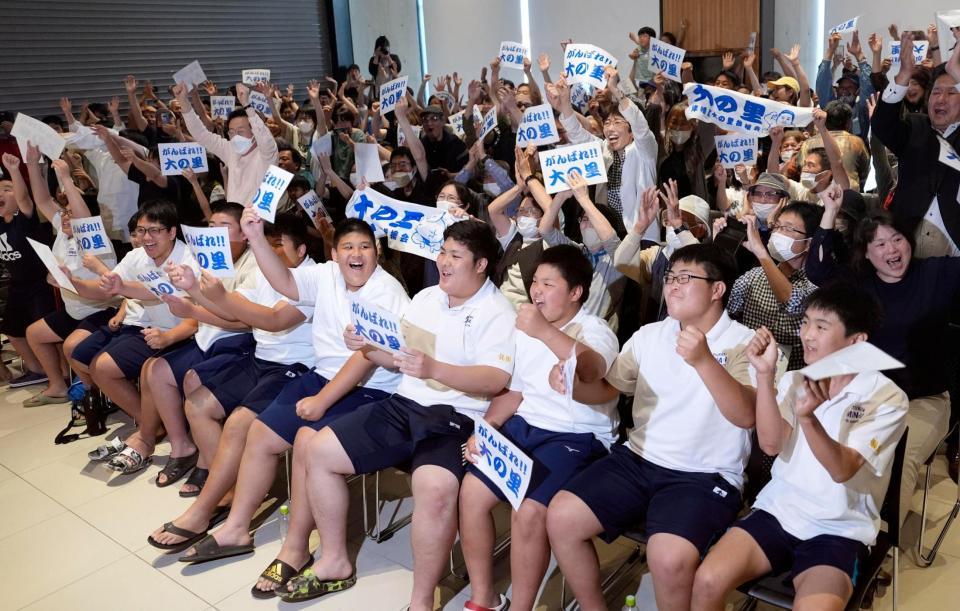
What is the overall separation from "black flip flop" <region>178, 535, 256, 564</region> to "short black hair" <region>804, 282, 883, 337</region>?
2.48 meters

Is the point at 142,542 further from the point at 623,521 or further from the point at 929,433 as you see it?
the point at 929,433

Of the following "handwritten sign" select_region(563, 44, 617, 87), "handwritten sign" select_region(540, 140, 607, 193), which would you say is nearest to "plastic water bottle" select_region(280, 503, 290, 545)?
"handwritten sign" select_region(540, 140, 607, 193)

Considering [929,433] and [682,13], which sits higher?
[682,13]

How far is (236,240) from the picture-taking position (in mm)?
4273

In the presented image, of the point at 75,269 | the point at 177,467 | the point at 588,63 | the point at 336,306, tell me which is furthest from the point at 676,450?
the point at 75,269

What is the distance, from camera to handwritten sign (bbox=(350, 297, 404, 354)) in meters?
2.90

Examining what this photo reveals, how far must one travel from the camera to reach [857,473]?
7.61ft

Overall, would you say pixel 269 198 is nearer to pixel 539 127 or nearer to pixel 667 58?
pixel 539 127

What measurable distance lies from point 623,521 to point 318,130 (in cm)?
495

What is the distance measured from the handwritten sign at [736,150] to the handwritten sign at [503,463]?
2.62 meters

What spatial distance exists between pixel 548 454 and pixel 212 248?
1892 mm

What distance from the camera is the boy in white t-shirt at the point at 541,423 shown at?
270 cm

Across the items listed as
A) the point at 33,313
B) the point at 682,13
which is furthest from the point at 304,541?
the point at 682,13

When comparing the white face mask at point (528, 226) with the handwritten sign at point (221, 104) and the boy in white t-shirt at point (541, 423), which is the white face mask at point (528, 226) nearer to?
the boy in white t-shirt at point (541, 423)
